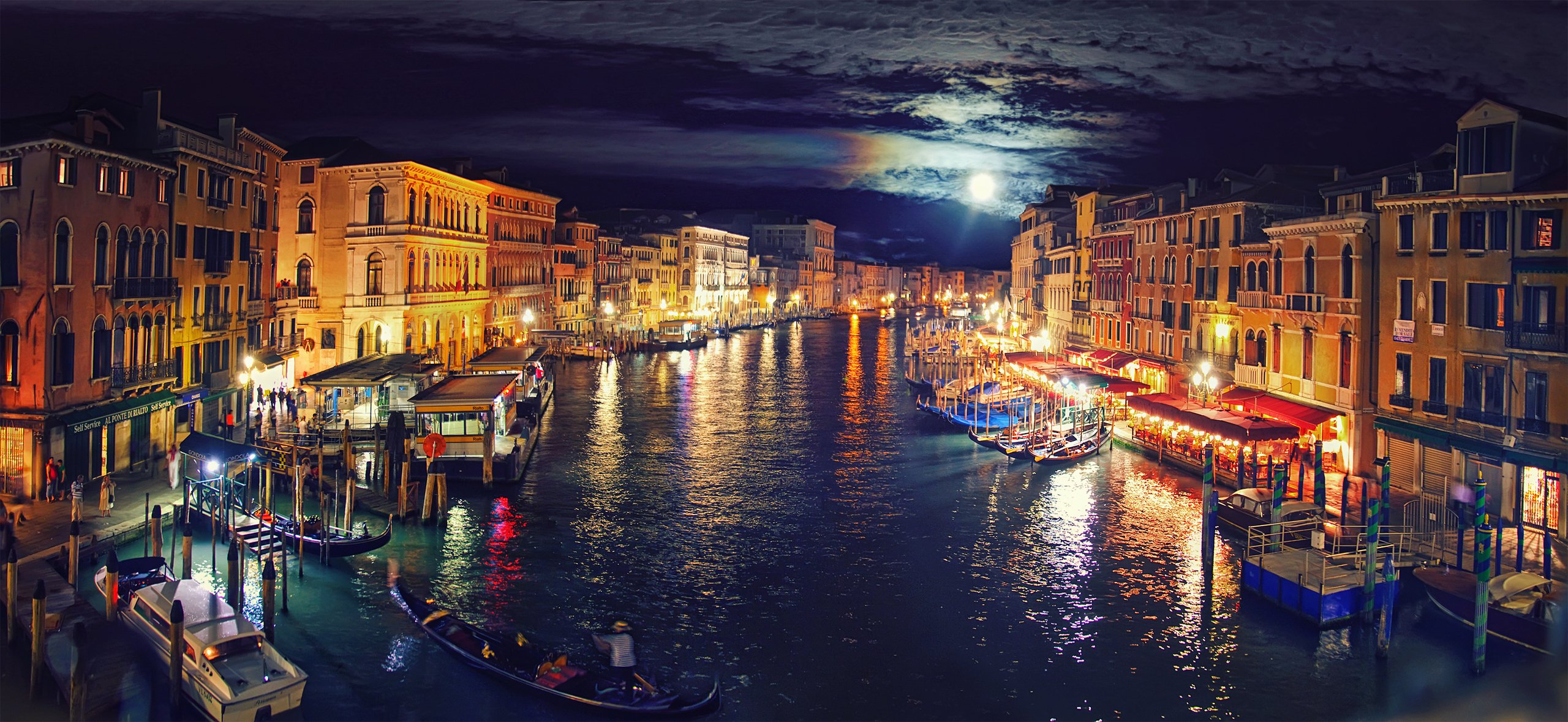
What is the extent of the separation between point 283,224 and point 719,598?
33.6 meters

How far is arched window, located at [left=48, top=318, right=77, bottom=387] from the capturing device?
894 inches

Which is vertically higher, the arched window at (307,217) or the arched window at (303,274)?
the arched window at (307,217)

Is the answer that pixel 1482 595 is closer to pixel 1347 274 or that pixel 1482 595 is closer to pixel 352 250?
pixel 1347 274

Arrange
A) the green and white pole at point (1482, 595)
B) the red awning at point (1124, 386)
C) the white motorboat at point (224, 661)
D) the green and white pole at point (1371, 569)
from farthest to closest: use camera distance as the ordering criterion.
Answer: the red awning at point (1124, 386)
the green and white pole at point (1371, 569)
the green and white pole at point (1482, 595)
the white motorboat at point (224, 661)

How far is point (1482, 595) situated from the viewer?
16.7 m

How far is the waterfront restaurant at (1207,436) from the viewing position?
2862 cm

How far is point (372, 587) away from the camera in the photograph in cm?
2069

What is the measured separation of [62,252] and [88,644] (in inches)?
433

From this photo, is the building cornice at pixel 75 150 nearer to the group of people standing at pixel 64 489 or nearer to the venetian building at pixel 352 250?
the group of people standing at pixel 64 489

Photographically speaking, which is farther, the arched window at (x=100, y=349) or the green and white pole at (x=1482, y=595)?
the arched window at (x=100, y=349)

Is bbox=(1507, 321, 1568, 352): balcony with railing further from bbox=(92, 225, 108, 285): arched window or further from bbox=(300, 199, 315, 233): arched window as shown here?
bbox=(300, 199, 315, 233): arched window

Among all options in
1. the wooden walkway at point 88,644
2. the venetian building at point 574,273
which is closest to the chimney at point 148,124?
the wooden walkway at point 88,644

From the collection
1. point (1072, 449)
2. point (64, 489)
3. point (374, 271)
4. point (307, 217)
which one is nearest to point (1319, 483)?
point (1072, 449)

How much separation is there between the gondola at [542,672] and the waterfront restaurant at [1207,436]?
54.6ft
